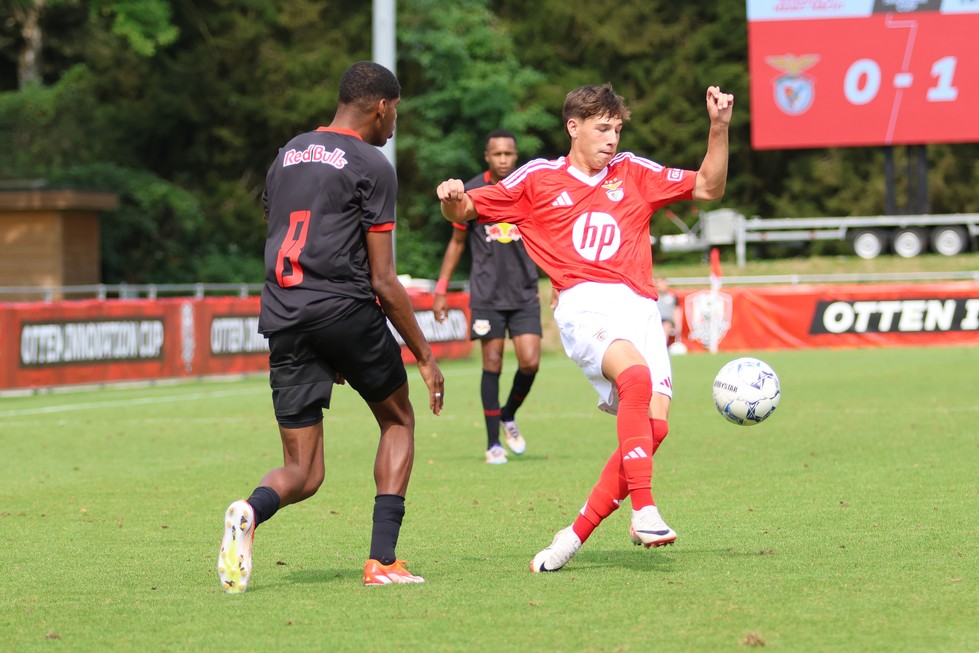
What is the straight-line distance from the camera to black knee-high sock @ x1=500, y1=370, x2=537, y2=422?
1170cm

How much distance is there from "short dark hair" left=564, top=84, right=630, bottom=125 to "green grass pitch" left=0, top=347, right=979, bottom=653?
80.7 inches

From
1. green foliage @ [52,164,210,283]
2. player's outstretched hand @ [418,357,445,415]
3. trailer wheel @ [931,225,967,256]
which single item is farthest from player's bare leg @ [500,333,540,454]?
trailer wheel @ [931,225,967,256]

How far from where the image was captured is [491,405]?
38.3ft

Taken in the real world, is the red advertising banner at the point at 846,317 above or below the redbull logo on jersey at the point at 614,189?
below

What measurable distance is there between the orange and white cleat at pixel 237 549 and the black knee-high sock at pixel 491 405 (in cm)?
564

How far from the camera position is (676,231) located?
52781 millimetres

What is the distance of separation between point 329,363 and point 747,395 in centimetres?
237

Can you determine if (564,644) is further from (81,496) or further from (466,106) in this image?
(466,106)

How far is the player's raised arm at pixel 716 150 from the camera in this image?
6.43m

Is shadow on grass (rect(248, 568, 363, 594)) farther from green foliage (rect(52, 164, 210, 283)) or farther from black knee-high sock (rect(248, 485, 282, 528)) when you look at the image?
green foliage (rect(52, 164, 210, 283))

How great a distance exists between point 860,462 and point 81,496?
5.46m

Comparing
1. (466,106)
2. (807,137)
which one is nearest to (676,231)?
(466,106)

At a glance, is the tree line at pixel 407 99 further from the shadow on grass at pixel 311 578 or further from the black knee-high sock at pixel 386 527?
the black knee-high sock at pixel 386 527

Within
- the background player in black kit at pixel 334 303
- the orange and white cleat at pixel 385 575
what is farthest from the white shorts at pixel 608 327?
the orange and white cleat at pixel 385 575
